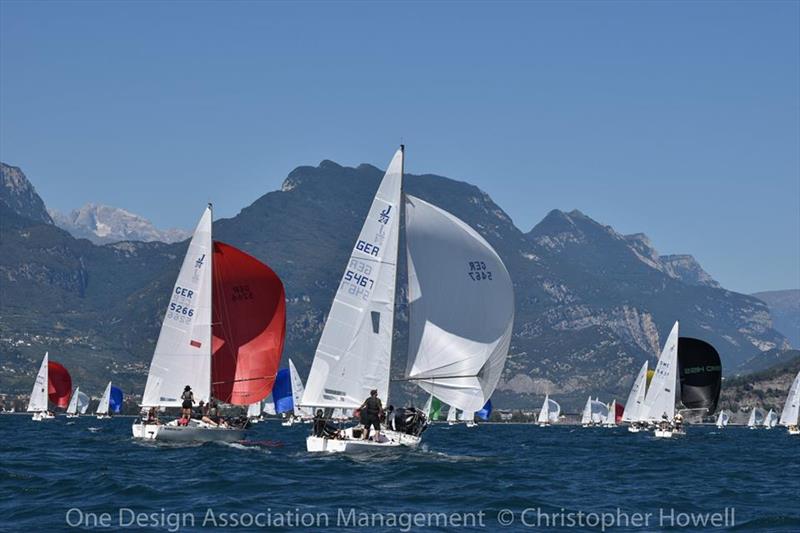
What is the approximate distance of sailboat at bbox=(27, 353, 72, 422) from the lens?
17462cm

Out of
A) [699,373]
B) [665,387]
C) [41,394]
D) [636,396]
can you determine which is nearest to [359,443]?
[665,387]

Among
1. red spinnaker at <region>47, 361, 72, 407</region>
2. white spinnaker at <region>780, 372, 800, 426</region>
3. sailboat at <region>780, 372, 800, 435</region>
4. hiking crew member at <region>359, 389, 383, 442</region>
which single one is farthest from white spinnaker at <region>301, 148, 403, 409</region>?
red spinnaker at <region>47, 361, 72, 407</region>

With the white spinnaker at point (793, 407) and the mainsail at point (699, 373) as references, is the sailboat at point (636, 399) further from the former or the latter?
the mainsail at point (699, 373)

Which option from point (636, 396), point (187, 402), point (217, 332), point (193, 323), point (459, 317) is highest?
point (636, 396)

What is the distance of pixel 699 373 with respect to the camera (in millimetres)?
127125

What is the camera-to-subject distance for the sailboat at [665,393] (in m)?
120

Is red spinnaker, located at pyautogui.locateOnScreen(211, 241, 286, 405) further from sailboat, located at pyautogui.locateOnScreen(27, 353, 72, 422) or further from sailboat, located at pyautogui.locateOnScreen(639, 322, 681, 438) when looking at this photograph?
sailboat, located at pyautogui.locateOnScreen(27, 353, 72, 422)

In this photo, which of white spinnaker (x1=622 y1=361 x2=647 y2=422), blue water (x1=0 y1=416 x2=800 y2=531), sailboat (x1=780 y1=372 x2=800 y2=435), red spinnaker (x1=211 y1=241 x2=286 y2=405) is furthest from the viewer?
sailboat (x1=780 y1=372 x2=800 y2=435)

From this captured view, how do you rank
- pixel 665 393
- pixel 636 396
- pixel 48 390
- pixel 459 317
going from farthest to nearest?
pixel 48 390 → pixel 636 396 → pixel 665 393 → pixel 459 317

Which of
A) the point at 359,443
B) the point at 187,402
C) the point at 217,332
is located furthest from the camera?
the point at 217,332

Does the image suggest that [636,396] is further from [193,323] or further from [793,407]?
[193,323]

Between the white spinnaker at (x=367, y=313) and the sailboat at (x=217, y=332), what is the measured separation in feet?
44.7

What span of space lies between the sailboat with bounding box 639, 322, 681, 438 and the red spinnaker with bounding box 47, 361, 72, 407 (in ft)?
304

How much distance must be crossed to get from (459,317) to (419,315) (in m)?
1.65
